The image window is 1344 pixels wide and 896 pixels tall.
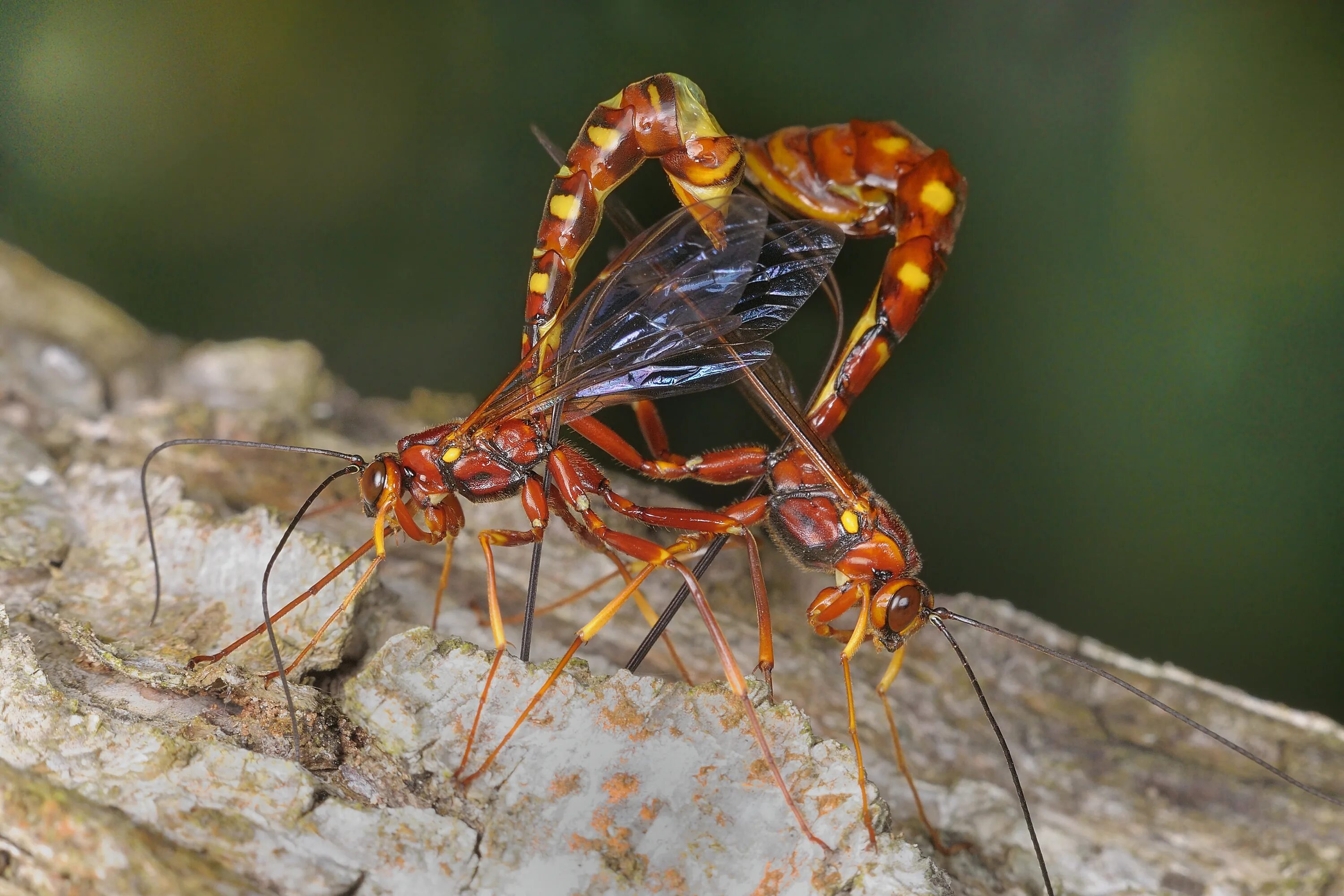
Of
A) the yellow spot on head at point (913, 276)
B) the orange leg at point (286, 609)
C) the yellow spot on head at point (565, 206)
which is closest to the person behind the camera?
the orange leg at point (286, 609)

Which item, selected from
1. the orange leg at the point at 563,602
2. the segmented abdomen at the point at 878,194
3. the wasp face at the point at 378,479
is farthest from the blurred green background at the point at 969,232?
the wasp face at the point at 378,479

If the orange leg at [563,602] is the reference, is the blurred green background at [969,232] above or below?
above

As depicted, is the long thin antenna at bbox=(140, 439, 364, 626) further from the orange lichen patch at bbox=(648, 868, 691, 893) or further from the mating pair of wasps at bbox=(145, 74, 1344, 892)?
the orange lichen patch at bbox=(648, 868, 691, 893)

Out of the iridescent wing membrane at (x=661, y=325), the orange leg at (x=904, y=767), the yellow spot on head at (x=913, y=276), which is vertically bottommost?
the orange leg at (x=904, y=767)

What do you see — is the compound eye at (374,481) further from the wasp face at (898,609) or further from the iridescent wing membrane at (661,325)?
the wasp face at (898,609)

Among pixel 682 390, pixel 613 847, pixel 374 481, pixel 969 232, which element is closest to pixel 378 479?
pixel 374 481

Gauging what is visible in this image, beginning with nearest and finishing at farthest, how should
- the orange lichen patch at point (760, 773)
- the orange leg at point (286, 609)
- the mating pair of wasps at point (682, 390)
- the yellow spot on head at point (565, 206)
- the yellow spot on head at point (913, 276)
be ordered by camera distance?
the orange lichen patch at point (760, 773), the orange leg at point (286, 609), the mating pair of wasps at point (682, 390), the yellow spot on head at point (565, 206), the yellow spot on head at point (913, 276)

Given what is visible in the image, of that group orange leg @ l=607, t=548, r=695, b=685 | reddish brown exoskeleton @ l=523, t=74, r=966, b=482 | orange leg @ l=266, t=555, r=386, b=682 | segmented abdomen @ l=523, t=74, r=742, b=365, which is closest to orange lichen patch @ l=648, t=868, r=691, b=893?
orange leg @ l=607, t=548, r=695, b=685

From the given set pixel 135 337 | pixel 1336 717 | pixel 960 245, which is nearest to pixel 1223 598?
pixel 1336 717
